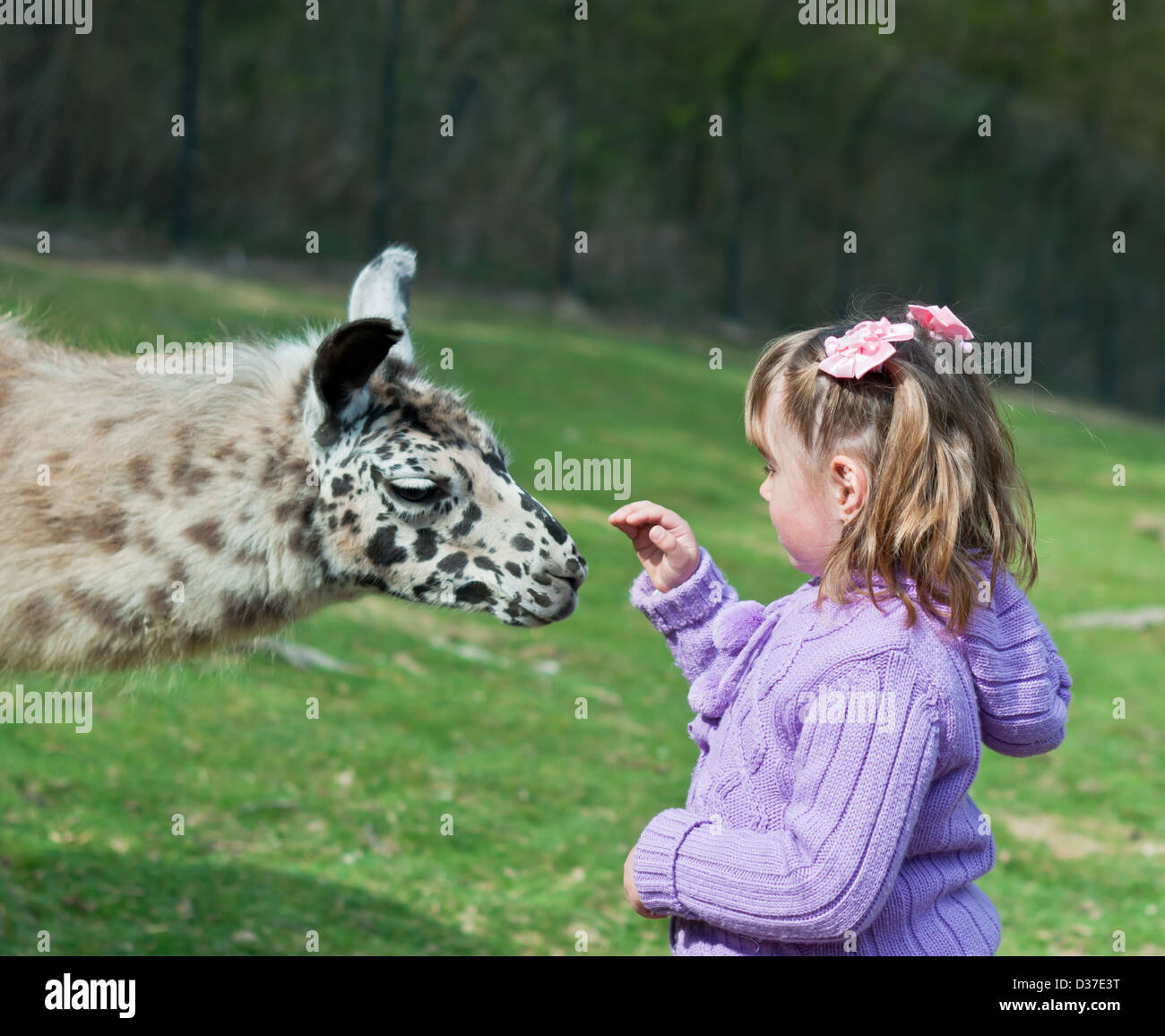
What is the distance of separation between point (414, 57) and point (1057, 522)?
1551 centimetres

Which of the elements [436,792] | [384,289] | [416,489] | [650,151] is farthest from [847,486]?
[650,151]

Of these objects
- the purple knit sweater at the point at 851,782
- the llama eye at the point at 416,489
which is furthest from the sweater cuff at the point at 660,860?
the llama eye at the point at 416,489

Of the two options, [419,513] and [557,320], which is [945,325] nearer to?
[419,513]

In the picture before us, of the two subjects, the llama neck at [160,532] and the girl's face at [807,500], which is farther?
the llama neck at [160,532]

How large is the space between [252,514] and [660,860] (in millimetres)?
1684

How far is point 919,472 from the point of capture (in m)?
2.50

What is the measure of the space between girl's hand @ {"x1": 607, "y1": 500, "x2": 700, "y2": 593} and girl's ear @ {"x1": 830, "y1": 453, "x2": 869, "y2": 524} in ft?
1.39

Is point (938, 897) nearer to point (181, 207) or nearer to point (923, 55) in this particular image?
point (181, 207)

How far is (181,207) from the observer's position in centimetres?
2209

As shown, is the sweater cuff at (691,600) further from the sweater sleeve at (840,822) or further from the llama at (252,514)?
the llama at (252,514)

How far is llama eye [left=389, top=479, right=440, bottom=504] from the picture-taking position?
373cm

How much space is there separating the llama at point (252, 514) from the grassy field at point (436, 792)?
43 cm

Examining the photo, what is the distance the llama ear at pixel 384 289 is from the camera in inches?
169
